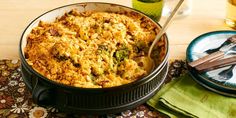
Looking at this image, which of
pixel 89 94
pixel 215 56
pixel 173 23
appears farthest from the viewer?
pixel 173 23

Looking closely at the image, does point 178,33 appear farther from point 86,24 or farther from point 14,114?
point 14,114

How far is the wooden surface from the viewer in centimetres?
131

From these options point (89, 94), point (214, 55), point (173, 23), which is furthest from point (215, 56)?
point (89, 94)

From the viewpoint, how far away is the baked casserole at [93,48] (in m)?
1.02

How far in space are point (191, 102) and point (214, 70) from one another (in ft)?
0.44

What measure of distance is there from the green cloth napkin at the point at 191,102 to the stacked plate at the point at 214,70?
2 centimetres

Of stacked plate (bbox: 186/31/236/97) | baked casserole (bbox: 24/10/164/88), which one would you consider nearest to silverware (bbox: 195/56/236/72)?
stacked plate (bbox: 186/31/236/97)

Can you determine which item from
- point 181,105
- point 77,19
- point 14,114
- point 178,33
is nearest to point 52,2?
point 77,19

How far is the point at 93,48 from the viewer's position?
111 centimetres

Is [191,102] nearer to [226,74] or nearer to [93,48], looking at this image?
[226,74]

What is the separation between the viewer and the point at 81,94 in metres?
0.93

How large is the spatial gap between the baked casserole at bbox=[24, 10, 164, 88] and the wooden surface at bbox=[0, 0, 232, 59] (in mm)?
165

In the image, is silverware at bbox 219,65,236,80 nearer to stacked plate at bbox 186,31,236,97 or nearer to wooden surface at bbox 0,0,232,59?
stacked plate at bbox 186,31,236,97

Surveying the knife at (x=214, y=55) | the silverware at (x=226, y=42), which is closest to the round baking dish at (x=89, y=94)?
the knife at (x=214, y=55)
